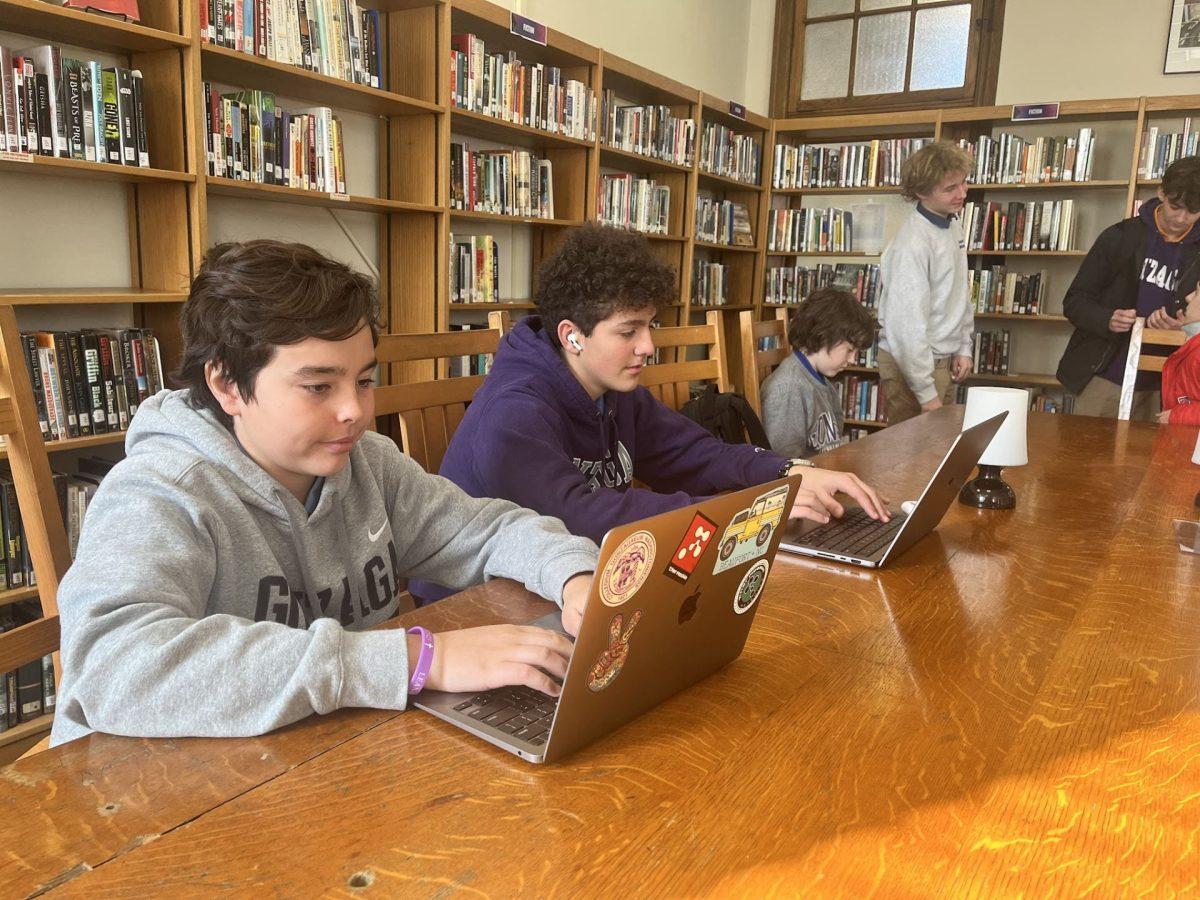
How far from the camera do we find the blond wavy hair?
11.0ft

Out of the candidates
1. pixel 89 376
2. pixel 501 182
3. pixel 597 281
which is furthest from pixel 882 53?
pixel 89 376

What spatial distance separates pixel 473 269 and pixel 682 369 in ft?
4.01

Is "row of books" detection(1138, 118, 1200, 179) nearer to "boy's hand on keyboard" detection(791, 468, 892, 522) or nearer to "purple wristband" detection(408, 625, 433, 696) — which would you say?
"boy's hand on keyboard" detection(791, 468, 892, 522)

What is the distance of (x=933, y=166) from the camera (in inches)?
133

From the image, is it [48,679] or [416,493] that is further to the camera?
[48,679]

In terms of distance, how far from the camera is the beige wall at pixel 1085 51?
4.28 meters

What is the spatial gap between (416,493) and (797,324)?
1.98 m

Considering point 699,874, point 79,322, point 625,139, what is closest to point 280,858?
point 699,874

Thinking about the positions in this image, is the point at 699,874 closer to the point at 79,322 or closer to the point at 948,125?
the point at 79,322

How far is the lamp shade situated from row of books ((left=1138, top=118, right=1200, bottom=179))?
3.31 m

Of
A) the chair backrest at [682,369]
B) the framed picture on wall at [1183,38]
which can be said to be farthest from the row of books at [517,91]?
the framed picture on wall at [1183,38]

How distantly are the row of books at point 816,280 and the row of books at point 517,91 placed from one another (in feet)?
5.99

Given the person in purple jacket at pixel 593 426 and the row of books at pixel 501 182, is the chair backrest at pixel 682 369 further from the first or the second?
the row of books at pixel 501 182

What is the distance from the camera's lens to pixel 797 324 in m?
2.89
